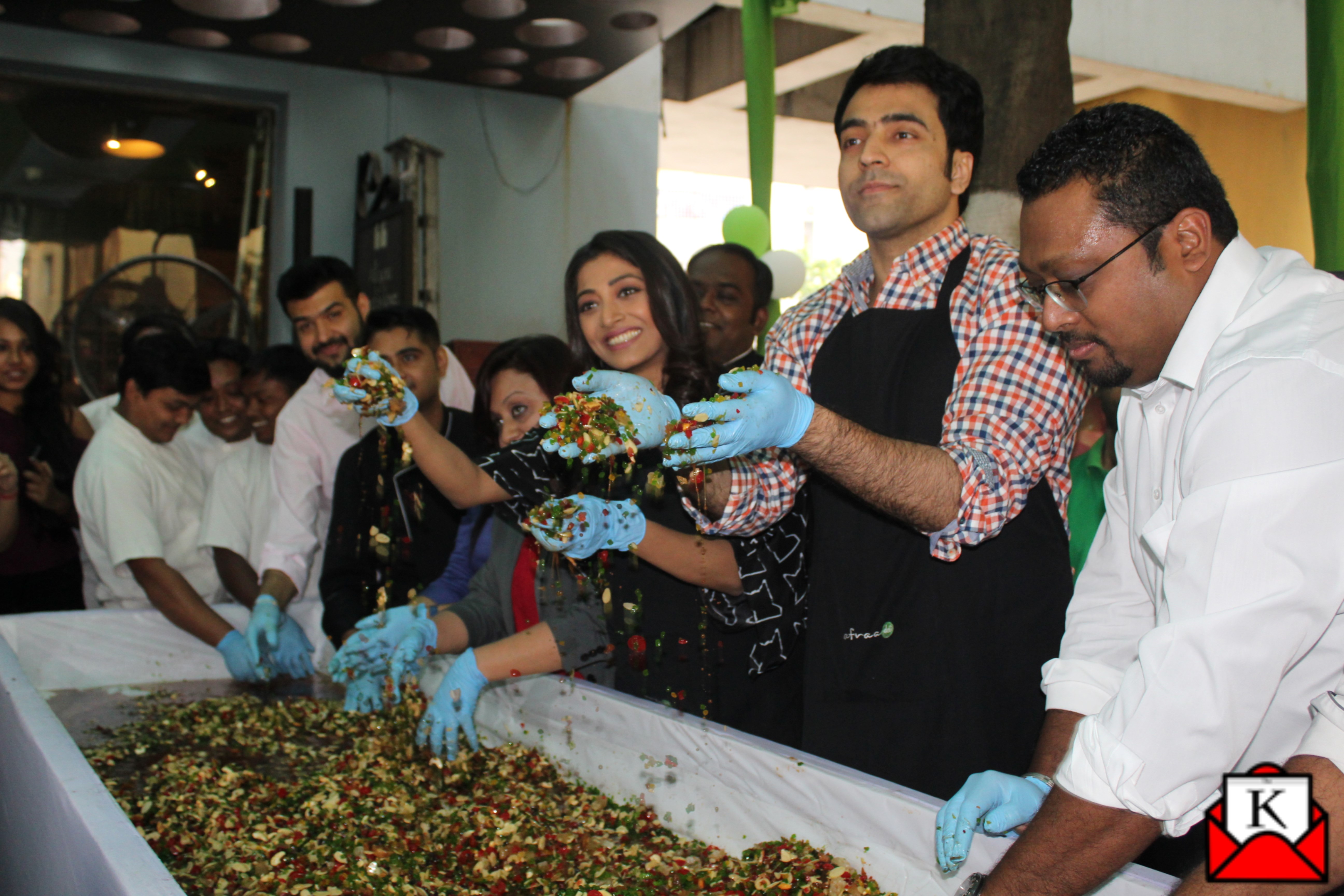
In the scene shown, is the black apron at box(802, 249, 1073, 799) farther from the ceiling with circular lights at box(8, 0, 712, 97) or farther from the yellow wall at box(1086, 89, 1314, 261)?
the yellow wall at box(1086, 89, 1314, 261)

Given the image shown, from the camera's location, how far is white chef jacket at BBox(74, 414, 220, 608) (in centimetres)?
319

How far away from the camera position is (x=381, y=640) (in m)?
2.60

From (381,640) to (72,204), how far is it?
5.41m

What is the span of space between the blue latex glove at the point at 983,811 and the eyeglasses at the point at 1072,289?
0.67 m

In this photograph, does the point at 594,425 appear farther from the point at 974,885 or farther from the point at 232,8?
the point at 232,8

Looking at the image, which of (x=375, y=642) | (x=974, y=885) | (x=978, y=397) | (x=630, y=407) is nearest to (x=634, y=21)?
(x=375, y=642)

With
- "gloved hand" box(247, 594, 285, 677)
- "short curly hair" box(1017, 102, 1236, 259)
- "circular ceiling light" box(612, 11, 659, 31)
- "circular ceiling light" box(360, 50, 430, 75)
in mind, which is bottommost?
"gloved hand" box(247, 594, 285, 677)

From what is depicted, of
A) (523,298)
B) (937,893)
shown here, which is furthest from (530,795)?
(523,298)

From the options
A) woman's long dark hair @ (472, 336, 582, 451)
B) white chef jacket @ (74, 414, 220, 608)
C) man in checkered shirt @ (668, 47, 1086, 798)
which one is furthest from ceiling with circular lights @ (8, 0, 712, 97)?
man in checkered shirt @ (668, 47, 1086, 798)

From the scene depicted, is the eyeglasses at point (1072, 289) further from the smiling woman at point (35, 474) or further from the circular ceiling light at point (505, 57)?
the circular ceiling light at point (505, 57)

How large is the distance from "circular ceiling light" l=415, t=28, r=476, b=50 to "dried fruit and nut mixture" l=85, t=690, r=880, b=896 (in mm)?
4552

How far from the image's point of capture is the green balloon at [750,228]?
5109 mm

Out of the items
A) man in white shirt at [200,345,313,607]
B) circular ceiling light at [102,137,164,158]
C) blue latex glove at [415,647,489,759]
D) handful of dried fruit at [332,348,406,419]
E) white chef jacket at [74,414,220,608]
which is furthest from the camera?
circular ceiling light at [102,137,164,158]

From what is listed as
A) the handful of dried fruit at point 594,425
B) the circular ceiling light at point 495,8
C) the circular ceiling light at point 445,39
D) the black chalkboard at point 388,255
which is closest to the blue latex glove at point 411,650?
the handful of dried fruit at point 594,425
